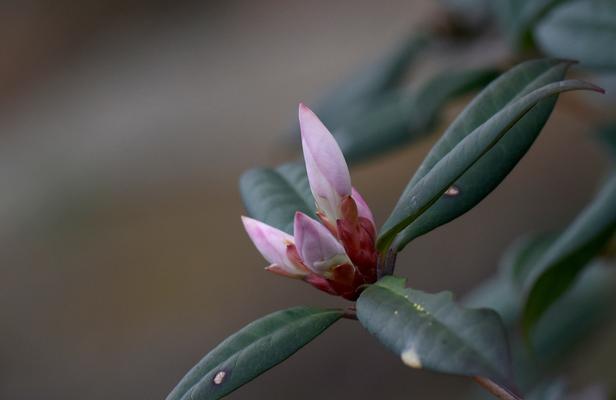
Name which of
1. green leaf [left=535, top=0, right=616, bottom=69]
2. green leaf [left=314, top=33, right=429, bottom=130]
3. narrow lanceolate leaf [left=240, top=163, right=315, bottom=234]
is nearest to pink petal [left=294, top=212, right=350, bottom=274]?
narrow lanceolate leaf [left=240, top=163, right=315, bottom=234]

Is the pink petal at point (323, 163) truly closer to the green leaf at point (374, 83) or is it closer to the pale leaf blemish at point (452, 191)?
the pale leaf blemish at point (452, 191)

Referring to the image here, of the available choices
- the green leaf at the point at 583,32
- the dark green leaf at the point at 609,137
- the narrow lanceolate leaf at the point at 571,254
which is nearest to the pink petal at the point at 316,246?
the narrow lanceolate leaf at the point at 571,254

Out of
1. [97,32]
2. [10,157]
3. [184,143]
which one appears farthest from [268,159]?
[97,32]

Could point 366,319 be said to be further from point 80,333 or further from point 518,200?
point 80,333

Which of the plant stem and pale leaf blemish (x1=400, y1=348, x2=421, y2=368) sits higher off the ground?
pale leaf blemish (x1=400, y1=348, x2=421, y2=368)

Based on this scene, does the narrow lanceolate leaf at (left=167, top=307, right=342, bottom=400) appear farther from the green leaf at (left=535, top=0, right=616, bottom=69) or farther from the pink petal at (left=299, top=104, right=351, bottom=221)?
the green leaf at (left=535, top=0, right=616, bottom=69)
